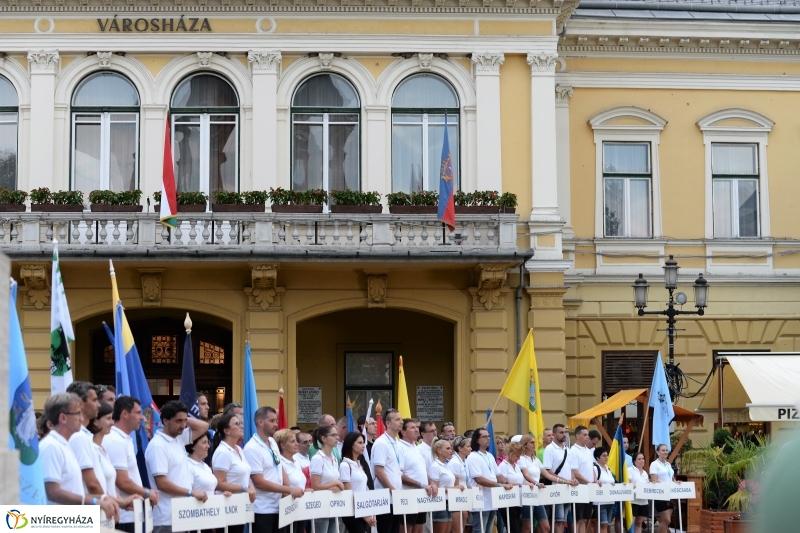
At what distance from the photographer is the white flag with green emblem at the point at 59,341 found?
11.3 m

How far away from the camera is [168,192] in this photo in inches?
861

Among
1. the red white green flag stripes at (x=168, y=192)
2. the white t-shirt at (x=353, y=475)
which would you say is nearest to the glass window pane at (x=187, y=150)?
the red white green flag stripes at (x=168, y=192)

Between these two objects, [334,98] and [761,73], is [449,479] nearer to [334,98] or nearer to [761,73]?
[334,98]

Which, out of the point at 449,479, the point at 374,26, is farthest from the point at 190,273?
the point at 449,479

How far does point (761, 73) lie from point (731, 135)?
4.86 feet

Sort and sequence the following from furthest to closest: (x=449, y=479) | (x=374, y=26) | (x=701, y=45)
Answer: (x=701, y=45) < (x=374, y=26) < (x=449, y=479)

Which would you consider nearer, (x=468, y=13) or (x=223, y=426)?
(x=223, y=426)

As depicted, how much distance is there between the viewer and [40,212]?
2302cm

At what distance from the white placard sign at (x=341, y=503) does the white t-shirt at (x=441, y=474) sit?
6.84ft

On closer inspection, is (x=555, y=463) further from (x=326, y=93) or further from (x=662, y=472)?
(x=326, y=93)

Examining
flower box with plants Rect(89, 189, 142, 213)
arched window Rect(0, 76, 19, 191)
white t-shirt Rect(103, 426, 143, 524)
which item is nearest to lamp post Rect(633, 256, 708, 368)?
flower box with plants Rect(89, 189, 142, 213)

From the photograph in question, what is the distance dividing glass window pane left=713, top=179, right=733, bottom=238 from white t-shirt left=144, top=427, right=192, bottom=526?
18260mm

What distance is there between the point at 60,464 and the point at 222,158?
52.3 ft

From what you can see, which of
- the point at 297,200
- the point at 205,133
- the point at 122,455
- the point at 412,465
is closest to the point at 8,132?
the point at 205,133
